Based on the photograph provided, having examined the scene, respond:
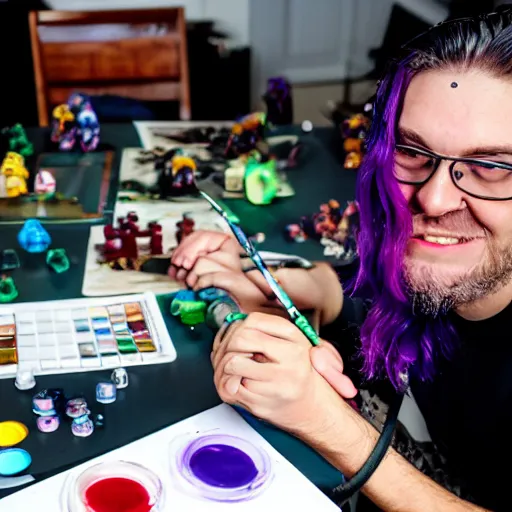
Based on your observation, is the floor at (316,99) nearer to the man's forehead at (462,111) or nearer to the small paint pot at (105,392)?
the man's forehead at (462,111)

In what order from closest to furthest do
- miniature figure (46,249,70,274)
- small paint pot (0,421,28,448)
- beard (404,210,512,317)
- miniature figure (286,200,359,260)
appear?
small paint pot (0,421,28,448)
beard (404,210,512,317)
miniature figure (46,249,70,274)
miniature figure (286,200,359,260)

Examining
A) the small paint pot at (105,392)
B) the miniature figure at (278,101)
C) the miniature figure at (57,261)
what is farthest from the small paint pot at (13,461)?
the miniature figure at (278,101)

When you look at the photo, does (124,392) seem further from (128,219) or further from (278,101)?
(278,101)

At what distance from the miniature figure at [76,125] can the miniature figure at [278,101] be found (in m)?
0.48

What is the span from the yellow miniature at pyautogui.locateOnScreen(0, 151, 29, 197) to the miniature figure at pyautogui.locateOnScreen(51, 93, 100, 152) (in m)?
0.25

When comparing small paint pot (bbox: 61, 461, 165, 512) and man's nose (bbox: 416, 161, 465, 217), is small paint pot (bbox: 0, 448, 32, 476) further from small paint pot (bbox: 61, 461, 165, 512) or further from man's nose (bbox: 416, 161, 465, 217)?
man's nose (bbox: 416, 161, 465, 217)

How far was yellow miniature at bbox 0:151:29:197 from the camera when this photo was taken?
1433 mm

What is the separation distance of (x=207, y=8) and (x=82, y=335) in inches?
100

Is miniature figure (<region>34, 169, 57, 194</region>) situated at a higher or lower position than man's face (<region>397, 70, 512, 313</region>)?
lower

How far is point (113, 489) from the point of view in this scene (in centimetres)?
71

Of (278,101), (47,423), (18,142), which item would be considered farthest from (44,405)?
(278,101)

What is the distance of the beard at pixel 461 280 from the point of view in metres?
0.90

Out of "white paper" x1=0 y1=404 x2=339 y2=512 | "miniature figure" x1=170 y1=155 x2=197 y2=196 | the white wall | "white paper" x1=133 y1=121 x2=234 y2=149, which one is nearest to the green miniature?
"white paper" x1=0 y1=404 x2=339 y2=512

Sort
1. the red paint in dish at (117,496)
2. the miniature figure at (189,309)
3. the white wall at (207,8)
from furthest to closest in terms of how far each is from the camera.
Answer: the white wall at (207,8) < the miniature figure at (189,309) < the red paint in dish at (117,496)
